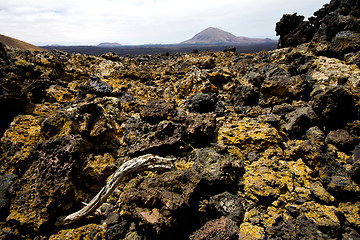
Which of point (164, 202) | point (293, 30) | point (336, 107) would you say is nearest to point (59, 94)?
point (164, 202)

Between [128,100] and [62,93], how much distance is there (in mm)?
2467

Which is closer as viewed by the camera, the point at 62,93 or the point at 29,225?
the point at 29,225

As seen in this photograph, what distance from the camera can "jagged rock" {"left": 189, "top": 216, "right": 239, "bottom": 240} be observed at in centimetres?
287

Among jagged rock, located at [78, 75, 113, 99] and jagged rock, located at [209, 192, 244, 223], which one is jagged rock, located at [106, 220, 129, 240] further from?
jagged rock, located at [78, 75, 113, 99]

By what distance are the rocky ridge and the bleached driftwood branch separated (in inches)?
5.5

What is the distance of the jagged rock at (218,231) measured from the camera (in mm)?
2867

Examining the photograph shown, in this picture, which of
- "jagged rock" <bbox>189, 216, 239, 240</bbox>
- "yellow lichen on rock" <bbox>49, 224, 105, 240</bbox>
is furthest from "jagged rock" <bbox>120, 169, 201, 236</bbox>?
"yellow lichen on rock" <bbox>49, 224, 105, 240</bbox>

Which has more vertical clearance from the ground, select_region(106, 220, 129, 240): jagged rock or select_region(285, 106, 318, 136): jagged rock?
select_region(285, 106, 318, 136): jagged rock

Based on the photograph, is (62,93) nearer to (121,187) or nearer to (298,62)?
(121,187)

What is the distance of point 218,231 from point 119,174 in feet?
7.95

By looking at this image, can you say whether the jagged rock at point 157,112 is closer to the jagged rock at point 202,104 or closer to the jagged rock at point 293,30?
the jagged rock at point 202,104

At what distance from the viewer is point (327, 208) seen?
132 inches

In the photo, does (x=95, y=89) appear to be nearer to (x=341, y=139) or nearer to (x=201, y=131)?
(x=201, y=131)

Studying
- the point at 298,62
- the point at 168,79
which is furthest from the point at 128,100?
the point at 298,62
